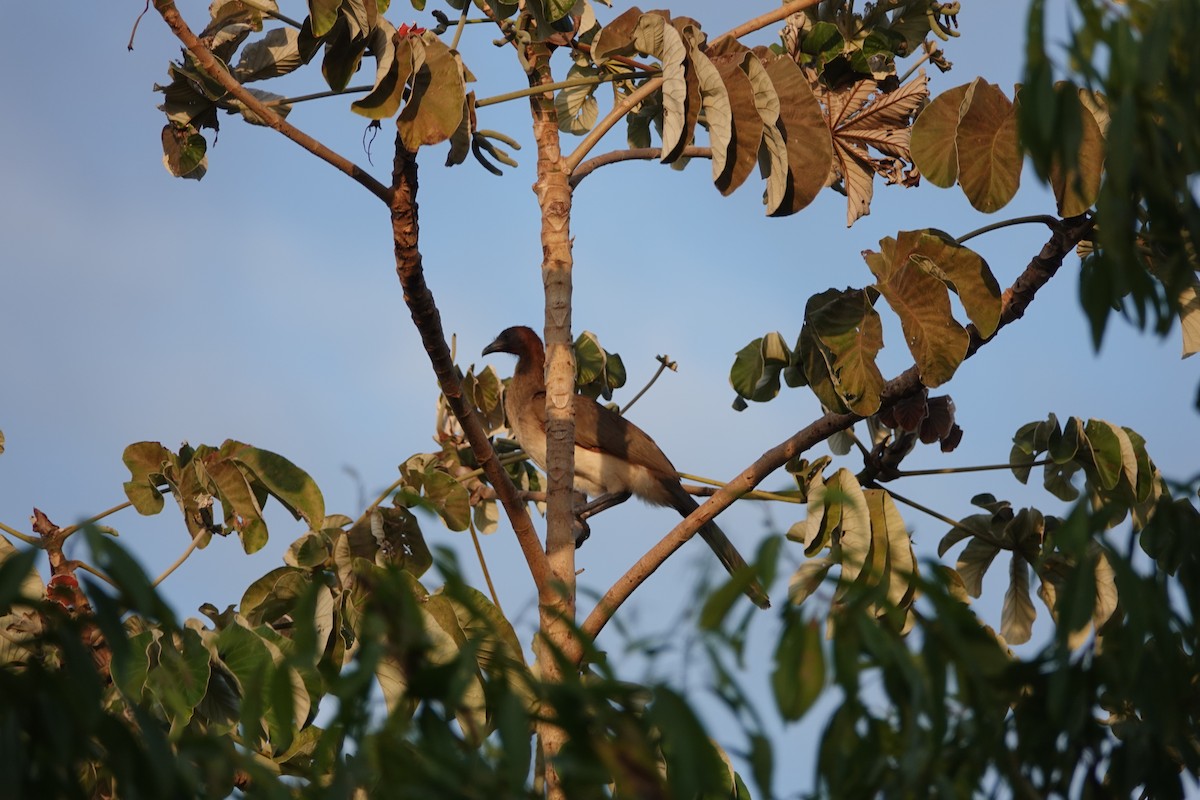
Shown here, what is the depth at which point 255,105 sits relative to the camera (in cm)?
404

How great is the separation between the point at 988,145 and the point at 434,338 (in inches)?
79.7

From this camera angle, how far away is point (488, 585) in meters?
4.88

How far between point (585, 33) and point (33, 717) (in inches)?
153

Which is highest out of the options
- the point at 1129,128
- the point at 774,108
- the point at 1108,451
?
the point at 774,108

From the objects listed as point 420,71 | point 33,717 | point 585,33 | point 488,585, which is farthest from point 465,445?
point 33,717

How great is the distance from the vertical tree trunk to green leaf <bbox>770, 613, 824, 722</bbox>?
268 cm

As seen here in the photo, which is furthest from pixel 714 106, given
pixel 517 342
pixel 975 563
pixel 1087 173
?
pixel 517 342

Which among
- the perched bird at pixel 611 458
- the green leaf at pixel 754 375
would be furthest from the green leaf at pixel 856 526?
the perched bird at pixel 611 458

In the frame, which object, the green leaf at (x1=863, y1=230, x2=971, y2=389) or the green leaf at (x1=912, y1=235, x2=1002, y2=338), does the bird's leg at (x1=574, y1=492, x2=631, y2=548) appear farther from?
the green leaf at (x1=912, y1=235, x2=1002, y2=338)

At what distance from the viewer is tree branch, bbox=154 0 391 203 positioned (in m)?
4.00

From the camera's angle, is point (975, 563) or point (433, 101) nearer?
point (433, 101)

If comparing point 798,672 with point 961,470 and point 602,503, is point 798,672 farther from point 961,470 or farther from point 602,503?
point 602,503

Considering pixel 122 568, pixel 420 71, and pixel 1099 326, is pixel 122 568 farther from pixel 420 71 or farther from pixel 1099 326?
pixel 420 71

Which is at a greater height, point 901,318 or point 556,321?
point 556,321
